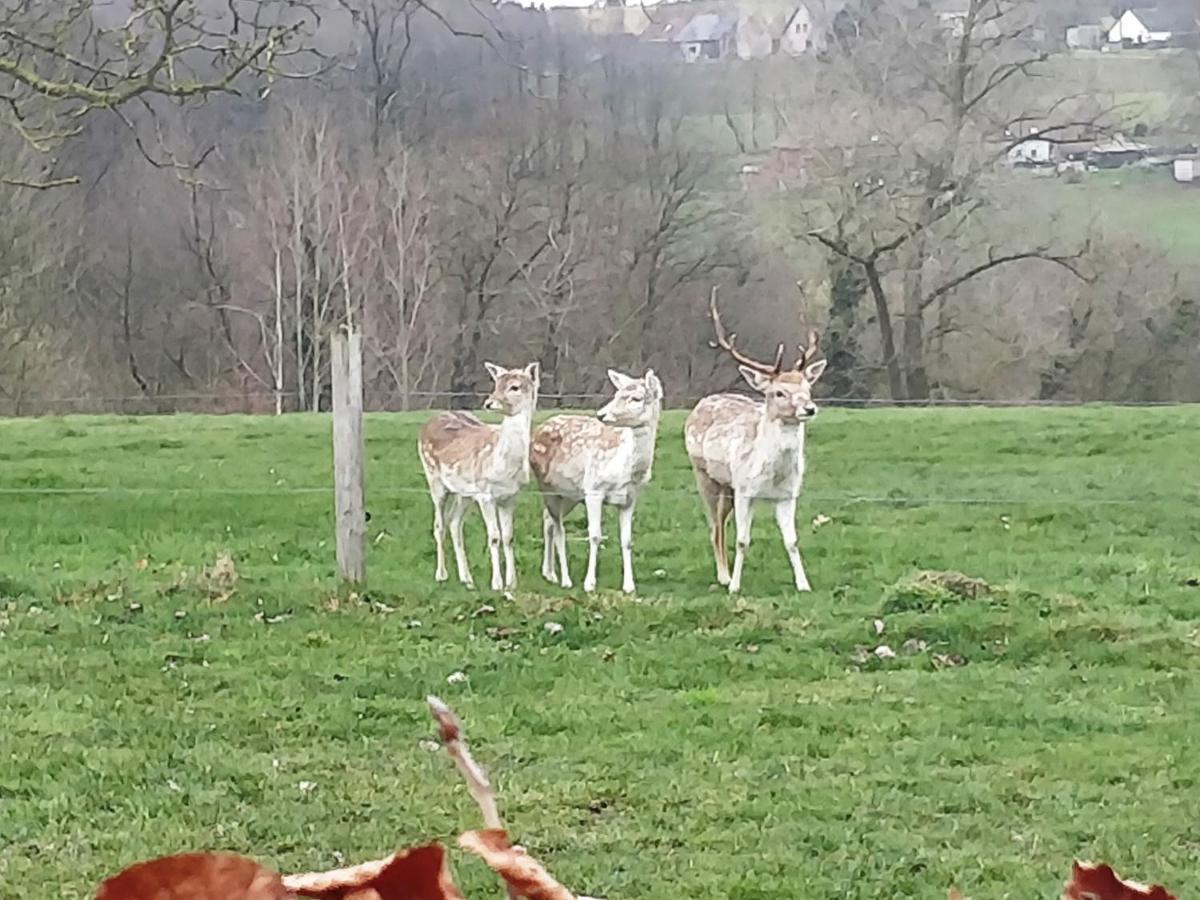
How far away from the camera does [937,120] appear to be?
2700 cm

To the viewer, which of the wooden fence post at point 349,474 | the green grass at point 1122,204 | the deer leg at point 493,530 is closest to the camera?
the wooden fence post at point 349,474

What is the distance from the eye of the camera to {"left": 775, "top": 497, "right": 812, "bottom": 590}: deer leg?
9430 mm

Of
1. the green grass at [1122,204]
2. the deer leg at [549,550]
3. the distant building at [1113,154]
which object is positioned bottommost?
the deer leg at [549,550]

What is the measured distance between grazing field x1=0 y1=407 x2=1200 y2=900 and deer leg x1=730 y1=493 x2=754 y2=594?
0.60 ft

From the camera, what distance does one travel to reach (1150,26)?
28219mm

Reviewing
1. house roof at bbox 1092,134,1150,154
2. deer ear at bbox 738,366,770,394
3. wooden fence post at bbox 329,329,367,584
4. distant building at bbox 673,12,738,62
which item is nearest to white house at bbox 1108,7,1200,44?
house roof at bbox 1092,134,1150,154

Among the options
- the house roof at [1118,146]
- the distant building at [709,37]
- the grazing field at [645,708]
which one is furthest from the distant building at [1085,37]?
the grazing field at [645,708]

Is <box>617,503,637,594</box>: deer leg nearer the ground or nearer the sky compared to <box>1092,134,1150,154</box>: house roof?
nearer the ground

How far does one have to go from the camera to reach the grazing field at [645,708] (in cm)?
491

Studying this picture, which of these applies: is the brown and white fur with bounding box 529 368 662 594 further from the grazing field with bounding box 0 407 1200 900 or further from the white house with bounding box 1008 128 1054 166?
the white house with bounding box 1008 128 1054 166

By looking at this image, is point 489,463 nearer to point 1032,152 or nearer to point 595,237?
point 1032,152

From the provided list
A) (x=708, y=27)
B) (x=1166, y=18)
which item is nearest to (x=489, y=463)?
(x=708, y=27)

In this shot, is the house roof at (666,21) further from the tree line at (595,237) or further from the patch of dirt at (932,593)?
the patch of dirt at (932,593)

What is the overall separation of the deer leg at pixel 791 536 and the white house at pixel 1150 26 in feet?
66.2
